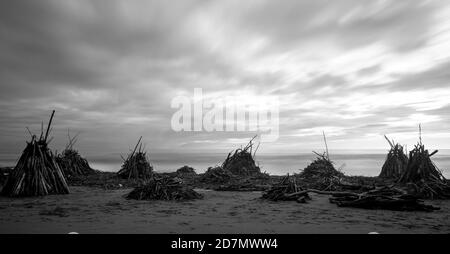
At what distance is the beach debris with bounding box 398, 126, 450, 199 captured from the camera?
10820mm

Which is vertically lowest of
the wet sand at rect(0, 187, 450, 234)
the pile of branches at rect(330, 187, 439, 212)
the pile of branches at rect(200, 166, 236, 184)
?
the wet sand at rect(0, 187, 450, 234)

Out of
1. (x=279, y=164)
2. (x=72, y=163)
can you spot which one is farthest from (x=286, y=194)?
(x=279, y=164)

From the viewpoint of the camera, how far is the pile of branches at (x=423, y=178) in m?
10.8

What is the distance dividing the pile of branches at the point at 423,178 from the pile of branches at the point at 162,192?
714 cm

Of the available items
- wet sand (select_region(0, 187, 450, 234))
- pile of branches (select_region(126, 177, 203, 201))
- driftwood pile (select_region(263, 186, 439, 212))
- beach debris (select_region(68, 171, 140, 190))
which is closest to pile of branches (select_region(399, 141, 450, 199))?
wet sand (select_region(0, 187, 450, 234))

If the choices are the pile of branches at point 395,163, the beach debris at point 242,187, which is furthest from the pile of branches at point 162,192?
the pile of branches at point 395,163

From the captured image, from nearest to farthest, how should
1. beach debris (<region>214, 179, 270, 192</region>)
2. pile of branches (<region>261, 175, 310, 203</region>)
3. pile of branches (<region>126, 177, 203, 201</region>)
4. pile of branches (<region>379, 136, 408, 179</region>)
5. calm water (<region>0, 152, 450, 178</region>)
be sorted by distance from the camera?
pile of branches (<region>261, 175, 310, 203</region>), pile of branches (<region>126, 177, 203, 201</region>), beach debris (<region>214, 179, 270, 192</region>), pile of branches (<region>379, 136, 408, 179</region>), calm water (<region>0, 152, 450, 178</region>)

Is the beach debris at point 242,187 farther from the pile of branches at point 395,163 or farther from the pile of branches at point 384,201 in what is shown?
the pile of branches at point 395,163

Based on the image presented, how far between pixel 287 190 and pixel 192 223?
15.4ft

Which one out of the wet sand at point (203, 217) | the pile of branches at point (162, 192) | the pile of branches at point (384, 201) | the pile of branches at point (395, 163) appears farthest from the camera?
the pile of branches at point (395, 163)

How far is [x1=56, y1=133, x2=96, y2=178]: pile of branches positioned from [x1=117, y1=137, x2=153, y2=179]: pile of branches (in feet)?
8.95

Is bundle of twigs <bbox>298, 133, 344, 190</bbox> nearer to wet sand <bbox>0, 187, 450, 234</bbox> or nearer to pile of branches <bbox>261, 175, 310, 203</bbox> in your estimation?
pile of branches <bbox>261, 175, 310, 203</bbox>
